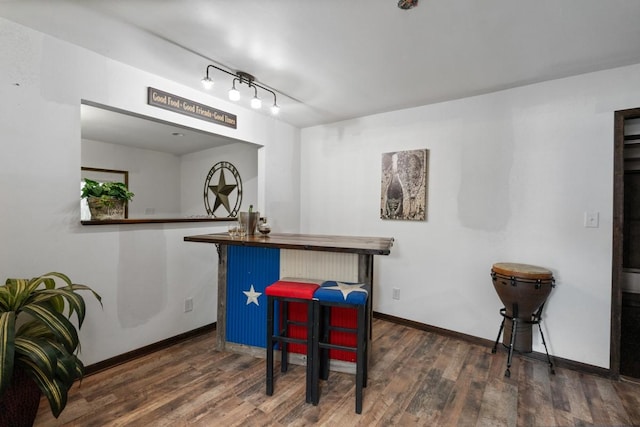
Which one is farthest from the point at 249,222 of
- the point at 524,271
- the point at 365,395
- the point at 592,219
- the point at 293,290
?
the point at 592,219

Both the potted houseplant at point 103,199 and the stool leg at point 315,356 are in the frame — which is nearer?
the stool leg at point 315,356

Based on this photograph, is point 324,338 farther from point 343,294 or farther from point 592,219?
point 592,219

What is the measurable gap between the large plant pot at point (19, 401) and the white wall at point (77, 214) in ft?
2.34

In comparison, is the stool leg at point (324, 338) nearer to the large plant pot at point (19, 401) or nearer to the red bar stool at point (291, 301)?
the red bar stool at point (291, 301)

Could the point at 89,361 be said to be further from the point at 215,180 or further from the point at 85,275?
the point at 215,180

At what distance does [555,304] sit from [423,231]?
4.17 feet

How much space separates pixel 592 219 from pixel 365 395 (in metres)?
2.25

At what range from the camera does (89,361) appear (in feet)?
7.15

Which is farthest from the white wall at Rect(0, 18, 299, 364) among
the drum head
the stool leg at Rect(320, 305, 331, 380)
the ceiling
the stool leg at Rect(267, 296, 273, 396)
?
the drum head

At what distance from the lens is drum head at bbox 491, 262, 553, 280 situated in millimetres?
2223

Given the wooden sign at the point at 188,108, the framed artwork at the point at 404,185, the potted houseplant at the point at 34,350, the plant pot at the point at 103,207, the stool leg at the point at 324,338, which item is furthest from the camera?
the framed artwork at the point at 404,185

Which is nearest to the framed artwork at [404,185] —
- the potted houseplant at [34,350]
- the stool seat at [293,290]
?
the stool seat at [293,290]

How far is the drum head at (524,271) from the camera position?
2.22 meters

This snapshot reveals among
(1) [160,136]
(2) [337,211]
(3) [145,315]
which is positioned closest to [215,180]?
(1) [160,136]
